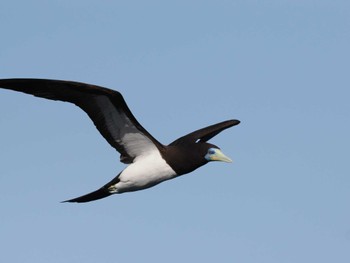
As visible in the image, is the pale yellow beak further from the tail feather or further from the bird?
the tail feather

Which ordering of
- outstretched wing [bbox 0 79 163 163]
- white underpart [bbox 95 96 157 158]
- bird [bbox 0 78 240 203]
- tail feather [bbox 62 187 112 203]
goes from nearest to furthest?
outstretched wing [bbox 0 79 163 163]
bird [bbox 0 78 240 203]
white underpart [bbox 95 96 157 158]
tail feather [bbox 62 187 112 203]

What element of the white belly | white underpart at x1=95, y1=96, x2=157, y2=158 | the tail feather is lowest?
the tail feather

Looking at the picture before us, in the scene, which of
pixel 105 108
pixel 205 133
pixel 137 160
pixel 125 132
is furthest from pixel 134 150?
pixel 205 133

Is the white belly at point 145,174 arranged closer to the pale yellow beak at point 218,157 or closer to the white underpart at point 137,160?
the white underpart at point 137,160

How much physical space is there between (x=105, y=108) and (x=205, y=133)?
9.95ft

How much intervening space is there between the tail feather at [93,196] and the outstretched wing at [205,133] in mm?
1554

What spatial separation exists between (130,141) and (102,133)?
1.77ft

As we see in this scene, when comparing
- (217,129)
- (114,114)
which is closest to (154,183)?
(114,114)

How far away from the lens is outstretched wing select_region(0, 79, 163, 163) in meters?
15.8

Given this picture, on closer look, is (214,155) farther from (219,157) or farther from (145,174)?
(145,174)

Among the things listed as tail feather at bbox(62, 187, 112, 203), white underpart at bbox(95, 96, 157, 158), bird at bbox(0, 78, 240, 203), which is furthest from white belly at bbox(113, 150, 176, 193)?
tail feather at bbox(62, 187, 112, 203)

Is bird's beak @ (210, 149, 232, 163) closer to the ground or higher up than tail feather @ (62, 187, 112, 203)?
higher up

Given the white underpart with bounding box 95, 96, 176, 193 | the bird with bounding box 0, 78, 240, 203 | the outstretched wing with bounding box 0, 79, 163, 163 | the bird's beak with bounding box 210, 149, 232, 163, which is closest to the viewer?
the outstretched wing with bounding box 0, 79, 163, 163

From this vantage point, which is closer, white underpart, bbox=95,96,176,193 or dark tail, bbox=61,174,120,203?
white underpart, bbox=95,96,176,193
